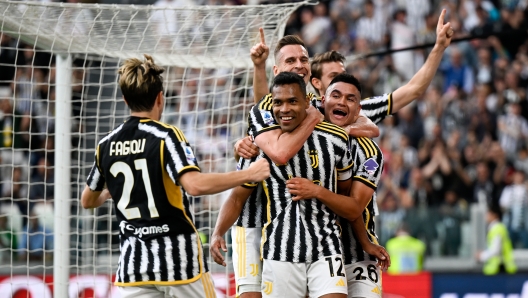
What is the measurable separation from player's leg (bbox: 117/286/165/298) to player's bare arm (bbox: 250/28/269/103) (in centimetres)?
151

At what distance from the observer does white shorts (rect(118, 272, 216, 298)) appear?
4453 millimetres

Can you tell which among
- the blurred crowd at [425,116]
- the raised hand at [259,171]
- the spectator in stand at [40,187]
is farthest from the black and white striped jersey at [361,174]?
the spectator in stand at [40,187]

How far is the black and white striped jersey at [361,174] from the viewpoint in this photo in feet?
16.4

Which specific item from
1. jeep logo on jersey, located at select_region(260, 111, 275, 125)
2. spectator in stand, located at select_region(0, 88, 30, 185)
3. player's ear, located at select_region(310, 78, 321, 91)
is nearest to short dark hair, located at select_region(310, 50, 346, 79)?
player's ear, located at select_region(310, 78, 321, 91)

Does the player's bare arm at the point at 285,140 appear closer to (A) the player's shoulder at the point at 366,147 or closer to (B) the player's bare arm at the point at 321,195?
(B) the player's bare arm at the point at 321,195

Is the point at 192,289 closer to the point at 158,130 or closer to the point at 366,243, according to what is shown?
the point at 158,130

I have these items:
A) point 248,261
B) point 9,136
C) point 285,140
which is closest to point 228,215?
point 248,261

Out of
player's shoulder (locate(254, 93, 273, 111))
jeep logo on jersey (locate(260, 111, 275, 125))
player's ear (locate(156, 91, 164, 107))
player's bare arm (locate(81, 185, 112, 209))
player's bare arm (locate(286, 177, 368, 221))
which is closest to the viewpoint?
player's ear (locate(156, 91, 164, 107))

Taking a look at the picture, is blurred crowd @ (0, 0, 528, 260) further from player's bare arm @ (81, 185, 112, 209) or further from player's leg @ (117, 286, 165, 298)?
player's leg @ (117, 286, 165, 298)

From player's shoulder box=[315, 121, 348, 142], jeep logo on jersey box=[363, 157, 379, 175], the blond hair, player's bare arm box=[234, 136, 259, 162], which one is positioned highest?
the blond hair

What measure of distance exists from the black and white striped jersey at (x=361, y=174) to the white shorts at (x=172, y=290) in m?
0.99

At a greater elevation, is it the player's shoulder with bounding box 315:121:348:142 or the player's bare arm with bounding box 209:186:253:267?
the player's shoulder with bounding box 315:121:348:142

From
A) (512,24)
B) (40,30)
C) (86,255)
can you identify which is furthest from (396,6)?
(40,30)

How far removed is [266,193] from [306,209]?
26 centimetres
